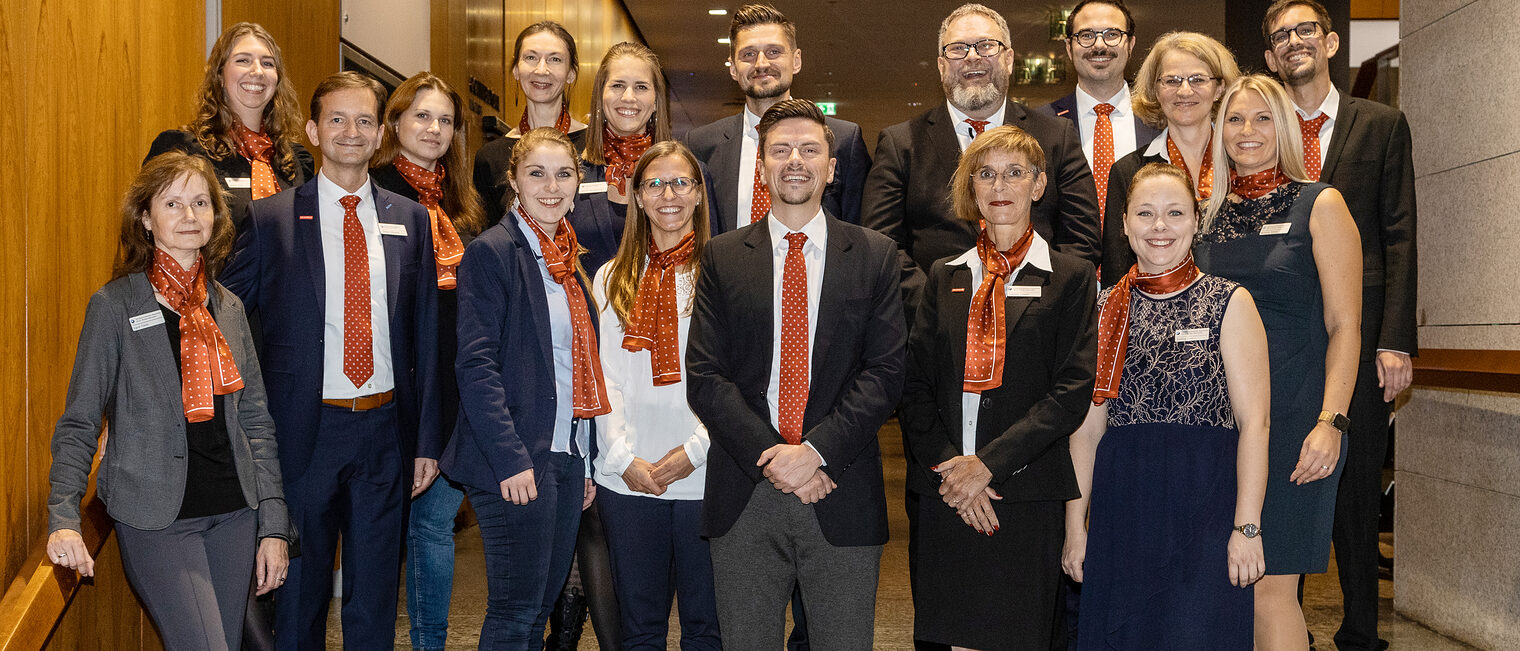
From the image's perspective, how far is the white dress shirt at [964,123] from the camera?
360cm

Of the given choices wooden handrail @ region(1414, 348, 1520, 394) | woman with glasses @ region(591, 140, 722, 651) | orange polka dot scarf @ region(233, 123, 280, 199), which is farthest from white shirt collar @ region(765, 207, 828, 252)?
wooden handrail @ region(1414, 348, 1520, 394)

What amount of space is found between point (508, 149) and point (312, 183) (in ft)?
2.56

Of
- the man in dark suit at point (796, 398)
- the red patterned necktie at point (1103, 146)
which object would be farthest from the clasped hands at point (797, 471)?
the red patterned necktie at point (1103, 146)

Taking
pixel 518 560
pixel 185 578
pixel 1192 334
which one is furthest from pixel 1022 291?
pixel 185 578

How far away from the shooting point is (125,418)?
9.01 feet

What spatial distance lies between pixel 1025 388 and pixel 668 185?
1.12m

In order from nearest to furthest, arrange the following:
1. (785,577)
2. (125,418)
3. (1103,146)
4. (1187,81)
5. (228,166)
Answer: (125,418) < (785,577) < (228,166) < (1187,81) < (1103,146)

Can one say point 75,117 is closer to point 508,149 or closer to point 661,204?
point 508,149

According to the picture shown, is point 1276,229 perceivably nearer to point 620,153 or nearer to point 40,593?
point 620,153

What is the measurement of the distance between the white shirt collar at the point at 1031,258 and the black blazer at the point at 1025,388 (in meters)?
0.02

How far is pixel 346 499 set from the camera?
3.27 m

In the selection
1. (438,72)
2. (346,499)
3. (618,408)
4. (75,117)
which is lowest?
(346,499)

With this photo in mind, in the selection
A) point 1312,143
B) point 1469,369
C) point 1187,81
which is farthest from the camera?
point 1469,369

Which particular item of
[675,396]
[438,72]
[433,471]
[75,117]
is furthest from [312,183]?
[438,72]
